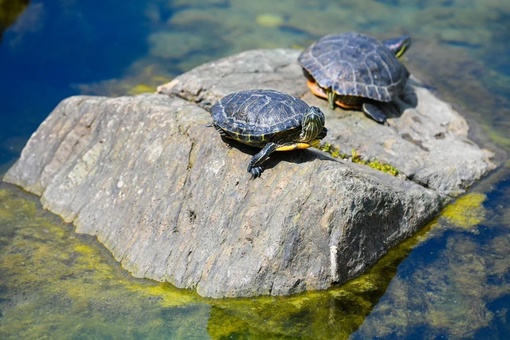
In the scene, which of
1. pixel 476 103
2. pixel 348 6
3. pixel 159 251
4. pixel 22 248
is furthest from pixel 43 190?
pixel 348 6

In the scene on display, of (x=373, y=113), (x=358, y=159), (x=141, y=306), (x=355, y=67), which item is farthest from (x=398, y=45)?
(x=141, y=306)

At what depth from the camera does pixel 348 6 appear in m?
13.4

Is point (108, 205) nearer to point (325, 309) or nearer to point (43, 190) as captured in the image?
point (43, 190)

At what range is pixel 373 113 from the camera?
782cm

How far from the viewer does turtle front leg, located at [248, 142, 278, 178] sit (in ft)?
19.4

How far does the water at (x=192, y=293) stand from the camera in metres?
5.75

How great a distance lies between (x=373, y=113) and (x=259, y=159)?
2378mm

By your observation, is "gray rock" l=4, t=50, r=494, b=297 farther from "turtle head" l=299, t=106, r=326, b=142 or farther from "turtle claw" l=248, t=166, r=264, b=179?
"turtle head" l=299, t=106, r=326, b=142

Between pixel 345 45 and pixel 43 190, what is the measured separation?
13.0 ft

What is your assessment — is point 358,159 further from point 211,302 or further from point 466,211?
point 211,302

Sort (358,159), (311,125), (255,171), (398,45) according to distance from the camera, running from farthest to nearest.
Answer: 1. (398,45)
2. (358,159)
3. (255,171)
4. (311,125)

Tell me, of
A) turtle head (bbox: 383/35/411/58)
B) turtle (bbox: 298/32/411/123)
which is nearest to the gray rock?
turtle (bbox: 298/32/411/123)

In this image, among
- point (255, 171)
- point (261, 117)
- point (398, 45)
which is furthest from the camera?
point (398, 45)

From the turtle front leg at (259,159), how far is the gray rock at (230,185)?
0.08 metres
